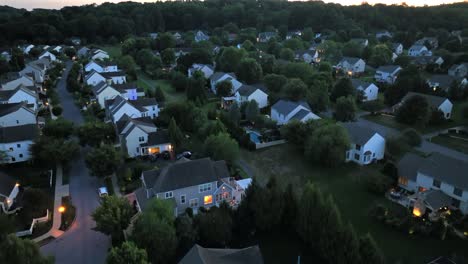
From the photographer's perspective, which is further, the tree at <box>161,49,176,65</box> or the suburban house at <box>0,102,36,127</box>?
the tree at <box>161,49,176,65</box>

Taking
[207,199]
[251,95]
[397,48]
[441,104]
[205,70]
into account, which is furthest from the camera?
[397,48]

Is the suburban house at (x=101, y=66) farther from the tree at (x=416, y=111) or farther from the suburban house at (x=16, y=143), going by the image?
the tree at (x=416, y=111)

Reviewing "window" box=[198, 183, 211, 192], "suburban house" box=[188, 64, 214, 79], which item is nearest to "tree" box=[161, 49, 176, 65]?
"suburban house" box=[188, 64, 214, 79]

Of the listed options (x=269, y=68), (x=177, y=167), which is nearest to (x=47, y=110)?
(x=177, y=167)

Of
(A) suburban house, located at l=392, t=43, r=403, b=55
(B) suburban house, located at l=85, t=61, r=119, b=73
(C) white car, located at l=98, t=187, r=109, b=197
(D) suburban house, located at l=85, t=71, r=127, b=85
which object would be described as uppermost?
(A) suburban house, located at l=392, t=43, r=403, b=55

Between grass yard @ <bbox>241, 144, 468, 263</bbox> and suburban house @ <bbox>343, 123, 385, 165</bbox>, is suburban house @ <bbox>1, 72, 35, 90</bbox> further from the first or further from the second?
suburban house @ <bbox>343, 123, 385, 165</bbox>

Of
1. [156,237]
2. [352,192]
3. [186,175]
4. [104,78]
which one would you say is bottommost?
[352,192]

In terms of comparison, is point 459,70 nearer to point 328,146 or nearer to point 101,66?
point 328,146

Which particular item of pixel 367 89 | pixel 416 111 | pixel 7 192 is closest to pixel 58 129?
pixel 7 192
